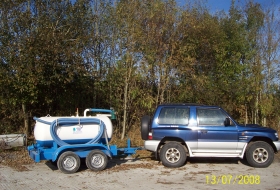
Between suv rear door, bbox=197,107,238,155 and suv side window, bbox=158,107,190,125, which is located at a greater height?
suv side window, bbox=158,107,190,125

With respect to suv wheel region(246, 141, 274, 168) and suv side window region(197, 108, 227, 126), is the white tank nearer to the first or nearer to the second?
suv side window region(197, 108, 227, 126)

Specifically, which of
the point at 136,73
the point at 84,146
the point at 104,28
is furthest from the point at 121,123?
the point at 84,146

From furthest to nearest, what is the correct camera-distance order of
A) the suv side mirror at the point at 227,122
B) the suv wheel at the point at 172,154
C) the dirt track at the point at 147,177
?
the suv wheel at the point at 172,154, the suv side mirror at the point at 227,122, the dirt track at the point at 147,177

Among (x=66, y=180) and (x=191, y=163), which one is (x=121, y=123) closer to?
(x=191, y=163)

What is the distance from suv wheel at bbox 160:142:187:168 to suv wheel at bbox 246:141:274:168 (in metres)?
1.93

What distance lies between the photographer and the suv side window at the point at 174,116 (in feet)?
33.4

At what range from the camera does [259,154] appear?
33.0 feet

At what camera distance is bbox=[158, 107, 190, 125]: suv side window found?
10180 mm

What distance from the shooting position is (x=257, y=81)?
1658 centimetres

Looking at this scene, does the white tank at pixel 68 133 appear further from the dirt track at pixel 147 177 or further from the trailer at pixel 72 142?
the dirt track at pixel 147 177

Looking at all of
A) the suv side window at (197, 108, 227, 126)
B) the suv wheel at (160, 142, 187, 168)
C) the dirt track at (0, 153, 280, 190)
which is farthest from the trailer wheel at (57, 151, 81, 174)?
the suv side window at (197, 108, 227, 126)

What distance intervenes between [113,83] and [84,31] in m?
2.75

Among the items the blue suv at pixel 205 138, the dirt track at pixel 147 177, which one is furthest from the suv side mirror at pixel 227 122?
the dirt track at pixel 147 177

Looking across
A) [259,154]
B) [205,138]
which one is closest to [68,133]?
[205,138]
